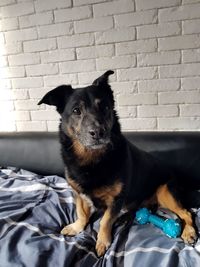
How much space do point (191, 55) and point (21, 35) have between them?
1101 millimetres

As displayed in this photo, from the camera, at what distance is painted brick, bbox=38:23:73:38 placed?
186 centimetres

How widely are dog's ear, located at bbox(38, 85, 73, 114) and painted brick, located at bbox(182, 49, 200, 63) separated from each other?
0.79 metres

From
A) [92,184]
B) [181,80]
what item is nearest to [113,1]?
[181,80]

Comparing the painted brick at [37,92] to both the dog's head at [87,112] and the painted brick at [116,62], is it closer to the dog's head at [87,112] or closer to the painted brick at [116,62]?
the painted brick at [116,62]

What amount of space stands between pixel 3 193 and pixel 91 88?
843 millimetres

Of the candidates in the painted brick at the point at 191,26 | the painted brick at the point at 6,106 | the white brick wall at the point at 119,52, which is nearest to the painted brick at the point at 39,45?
the white brick wall at the point at 119,52

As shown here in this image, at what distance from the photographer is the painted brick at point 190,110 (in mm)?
1830

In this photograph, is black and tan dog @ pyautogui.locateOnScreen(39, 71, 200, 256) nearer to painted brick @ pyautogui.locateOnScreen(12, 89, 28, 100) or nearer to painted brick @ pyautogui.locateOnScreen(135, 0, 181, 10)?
painted brick @ pyautogui.locateOnScreen(135, 0, 181, 10)

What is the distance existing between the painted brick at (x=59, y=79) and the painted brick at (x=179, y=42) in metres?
0.59

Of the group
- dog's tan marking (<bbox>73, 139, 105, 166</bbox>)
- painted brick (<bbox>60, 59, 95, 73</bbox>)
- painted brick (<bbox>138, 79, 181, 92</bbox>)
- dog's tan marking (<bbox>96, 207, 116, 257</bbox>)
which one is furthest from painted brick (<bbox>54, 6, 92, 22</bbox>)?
dog's tan marking (<bbox>96, 207, 116, 257</bbox>)

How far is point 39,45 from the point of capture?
196 centimetres

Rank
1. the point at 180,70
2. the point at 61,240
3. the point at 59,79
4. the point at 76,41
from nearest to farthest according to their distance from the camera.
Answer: the point at 61,240, the point at 180,70, the point at 76,41, the point at 59,79

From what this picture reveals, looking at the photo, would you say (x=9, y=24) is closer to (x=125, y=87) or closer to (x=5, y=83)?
(x=5, y=83)

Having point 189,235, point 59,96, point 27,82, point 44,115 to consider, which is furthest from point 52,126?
point 189,235
